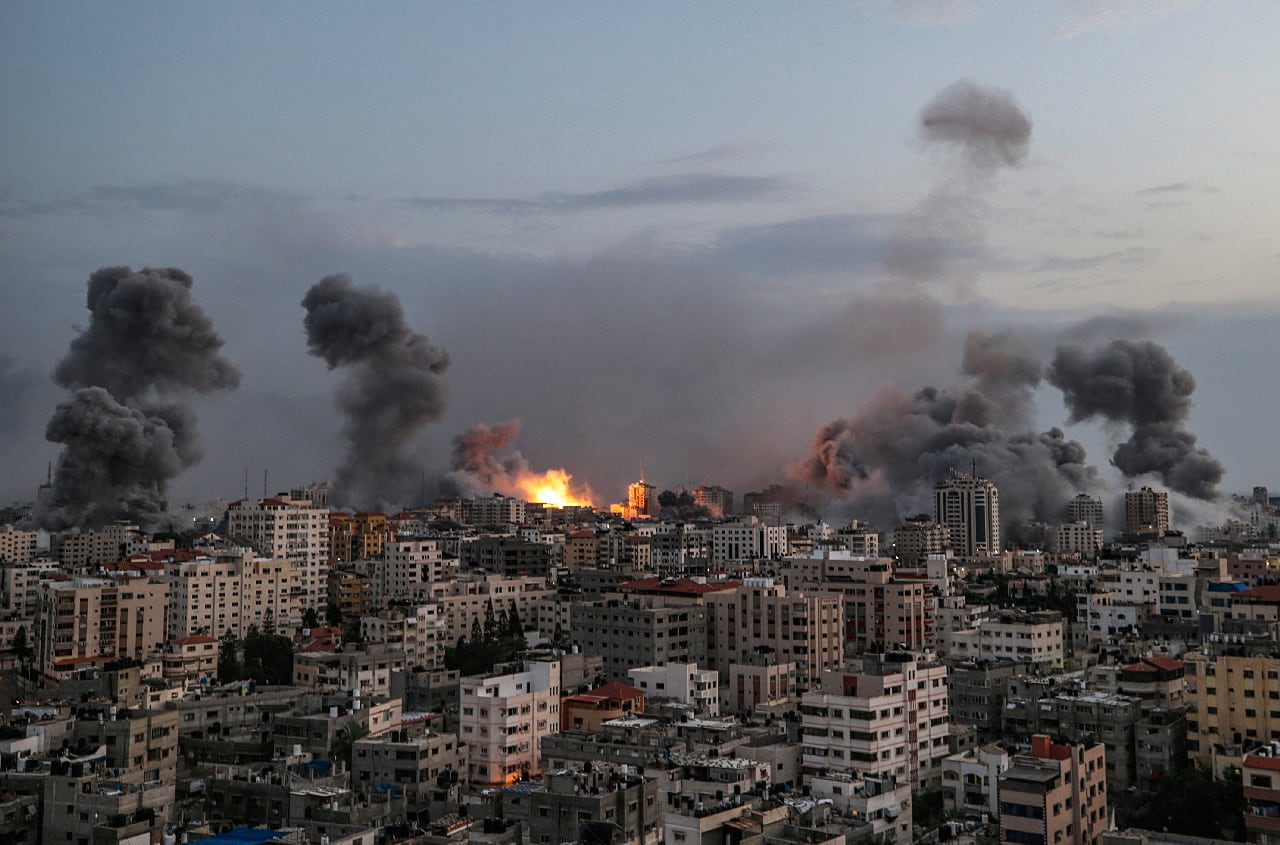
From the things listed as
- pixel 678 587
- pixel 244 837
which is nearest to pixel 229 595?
pixel 678 587

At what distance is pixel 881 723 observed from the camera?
2333 cm

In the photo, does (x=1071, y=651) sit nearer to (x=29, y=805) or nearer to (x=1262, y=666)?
(x=1262, y=666)

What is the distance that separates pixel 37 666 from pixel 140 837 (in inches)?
949

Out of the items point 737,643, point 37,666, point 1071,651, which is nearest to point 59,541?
point 37,666

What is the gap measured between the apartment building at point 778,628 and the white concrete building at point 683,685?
4.21m

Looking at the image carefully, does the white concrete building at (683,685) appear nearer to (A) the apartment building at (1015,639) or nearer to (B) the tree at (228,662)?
(A) the apartment building at (1015,639)

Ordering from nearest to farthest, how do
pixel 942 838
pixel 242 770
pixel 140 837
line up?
pixel 140 837, pixel 942 838, pixel 242 770

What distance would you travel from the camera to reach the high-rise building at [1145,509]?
87.3 meters

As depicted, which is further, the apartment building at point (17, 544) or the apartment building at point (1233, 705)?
the apartment building at point (17, 544)

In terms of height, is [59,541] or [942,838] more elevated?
[59,541]

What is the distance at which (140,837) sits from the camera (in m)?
17.0

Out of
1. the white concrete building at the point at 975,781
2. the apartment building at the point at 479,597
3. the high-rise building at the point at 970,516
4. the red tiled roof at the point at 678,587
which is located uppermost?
the high-rise building at the point at 970,516

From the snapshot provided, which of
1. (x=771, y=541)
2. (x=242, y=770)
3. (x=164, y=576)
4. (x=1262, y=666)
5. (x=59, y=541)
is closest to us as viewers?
(x=242, y=770)

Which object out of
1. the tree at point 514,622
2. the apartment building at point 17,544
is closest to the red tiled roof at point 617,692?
the tree at point 514,622
